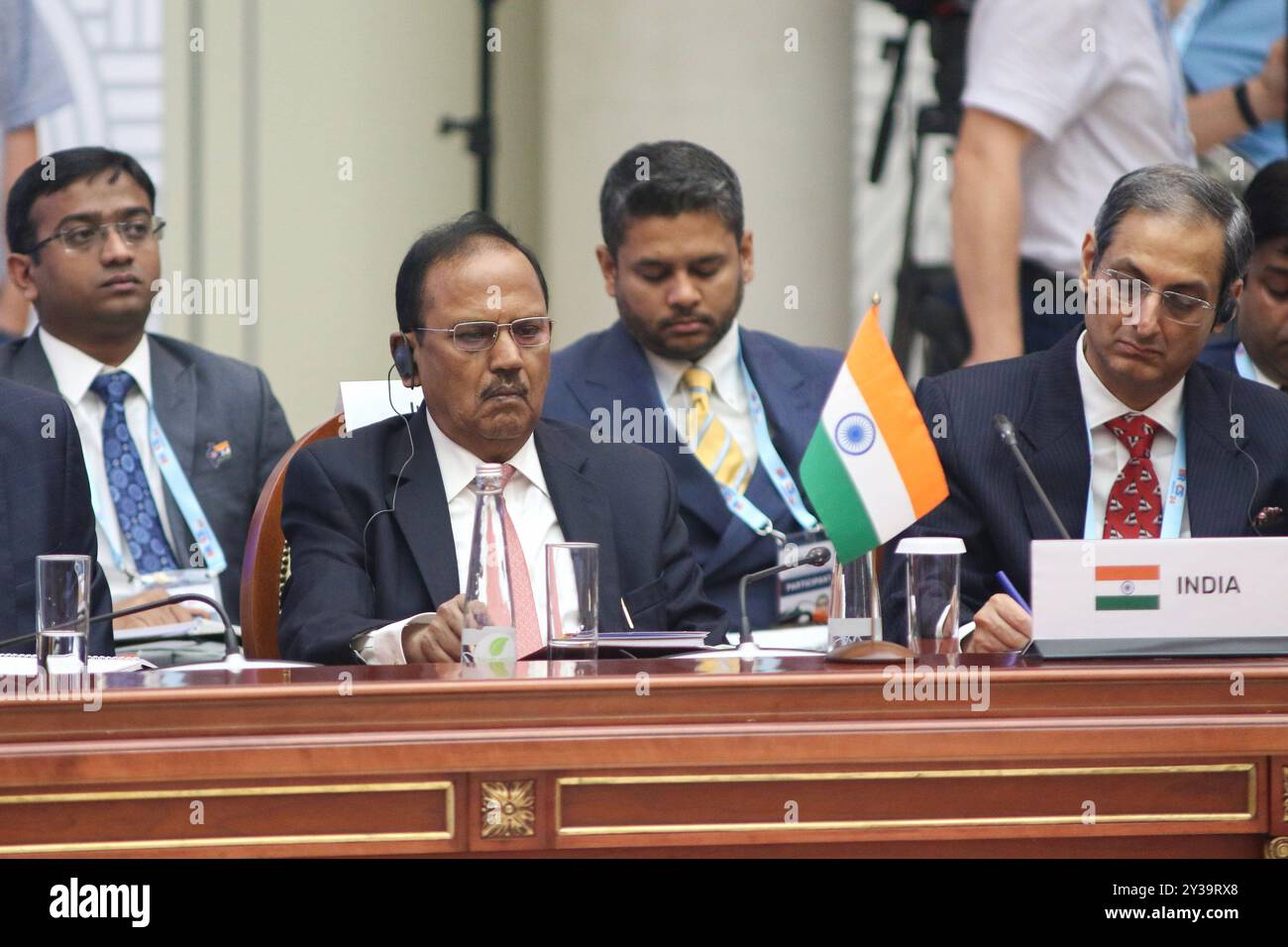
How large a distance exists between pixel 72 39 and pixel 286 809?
12.5 feet

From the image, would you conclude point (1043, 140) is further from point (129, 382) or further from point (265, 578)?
point (265, 578)

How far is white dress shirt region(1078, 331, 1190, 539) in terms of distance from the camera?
10.8 feet

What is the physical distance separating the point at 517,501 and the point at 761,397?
1.13 meters

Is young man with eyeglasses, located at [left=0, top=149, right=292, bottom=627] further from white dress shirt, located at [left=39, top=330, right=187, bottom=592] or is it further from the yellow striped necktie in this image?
the yellow striped necktie

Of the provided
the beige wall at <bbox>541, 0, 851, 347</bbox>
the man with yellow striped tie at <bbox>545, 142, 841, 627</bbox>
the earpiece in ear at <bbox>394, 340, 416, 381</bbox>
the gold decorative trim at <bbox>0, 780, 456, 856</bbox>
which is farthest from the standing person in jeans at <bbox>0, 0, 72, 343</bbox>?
the gold decorative trim at <bbox>0, 780, 456, 856</bbox>

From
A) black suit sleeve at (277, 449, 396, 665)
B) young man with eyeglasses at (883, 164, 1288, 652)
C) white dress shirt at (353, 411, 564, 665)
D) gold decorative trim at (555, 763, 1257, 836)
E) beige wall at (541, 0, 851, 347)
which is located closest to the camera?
gold decorative trim at (555, 763, 1257, 836)

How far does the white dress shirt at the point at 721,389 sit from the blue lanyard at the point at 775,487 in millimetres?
23

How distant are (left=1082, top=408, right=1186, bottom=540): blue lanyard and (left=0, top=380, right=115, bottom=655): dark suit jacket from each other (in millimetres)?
1713

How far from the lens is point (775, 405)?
4160mm

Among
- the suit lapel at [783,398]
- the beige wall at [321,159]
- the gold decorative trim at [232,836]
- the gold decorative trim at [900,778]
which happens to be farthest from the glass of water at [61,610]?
the beige wall at [321,159]

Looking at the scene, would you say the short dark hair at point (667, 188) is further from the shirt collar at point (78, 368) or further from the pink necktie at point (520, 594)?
the pink necktie at point (520, 594)

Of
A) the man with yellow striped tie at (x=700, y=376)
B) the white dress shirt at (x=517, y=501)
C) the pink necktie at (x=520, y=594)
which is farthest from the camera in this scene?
the man with yellow striped tie at (x=700, y=376)

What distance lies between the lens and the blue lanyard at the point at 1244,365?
424 cm
